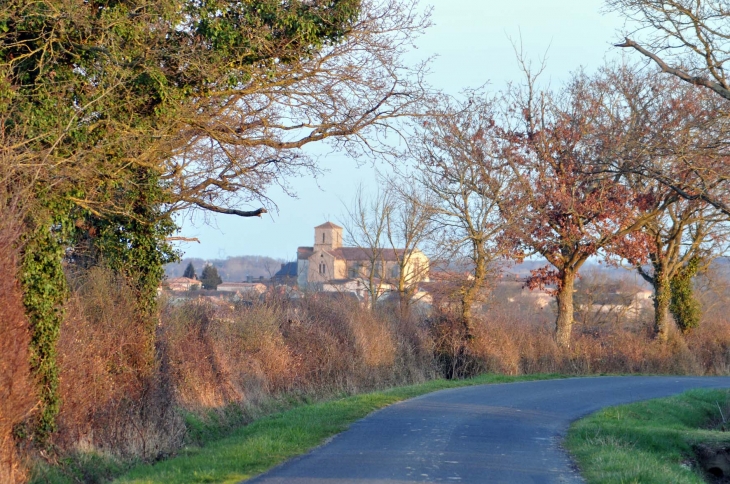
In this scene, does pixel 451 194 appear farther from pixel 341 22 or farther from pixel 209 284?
pixel 209 284

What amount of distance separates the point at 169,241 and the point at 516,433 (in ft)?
35.2

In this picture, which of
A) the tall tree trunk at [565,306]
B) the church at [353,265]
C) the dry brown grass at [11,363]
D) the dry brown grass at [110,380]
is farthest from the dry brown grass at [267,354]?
the church at [353,265]

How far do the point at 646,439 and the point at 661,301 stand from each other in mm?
25070

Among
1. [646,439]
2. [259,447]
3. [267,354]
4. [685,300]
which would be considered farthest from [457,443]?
[685,300]

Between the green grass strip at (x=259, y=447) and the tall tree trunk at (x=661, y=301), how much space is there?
22634mm

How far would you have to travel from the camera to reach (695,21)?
595 inches

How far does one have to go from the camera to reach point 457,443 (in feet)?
41.5

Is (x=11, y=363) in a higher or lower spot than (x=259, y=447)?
higher

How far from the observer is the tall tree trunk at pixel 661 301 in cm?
3681

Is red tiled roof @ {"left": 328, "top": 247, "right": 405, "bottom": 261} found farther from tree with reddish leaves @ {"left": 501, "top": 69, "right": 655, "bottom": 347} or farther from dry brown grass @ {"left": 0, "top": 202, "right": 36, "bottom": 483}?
dry brown grass @ {"left": 0, "top": 202, "right": 36, "bottom": 483}

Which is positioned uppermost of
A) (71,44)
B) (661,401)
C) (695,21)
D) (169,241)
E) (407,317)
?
(695,21)

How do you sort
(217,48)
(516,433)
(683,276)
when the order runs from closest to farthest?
(516,433) < (217,48) < (683,276)

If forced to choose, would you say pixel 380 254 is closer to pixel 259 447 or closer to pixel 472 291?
pixel 472 291

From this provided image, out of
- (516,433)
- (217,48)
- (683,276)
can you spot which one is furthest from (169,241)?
(683,276)
